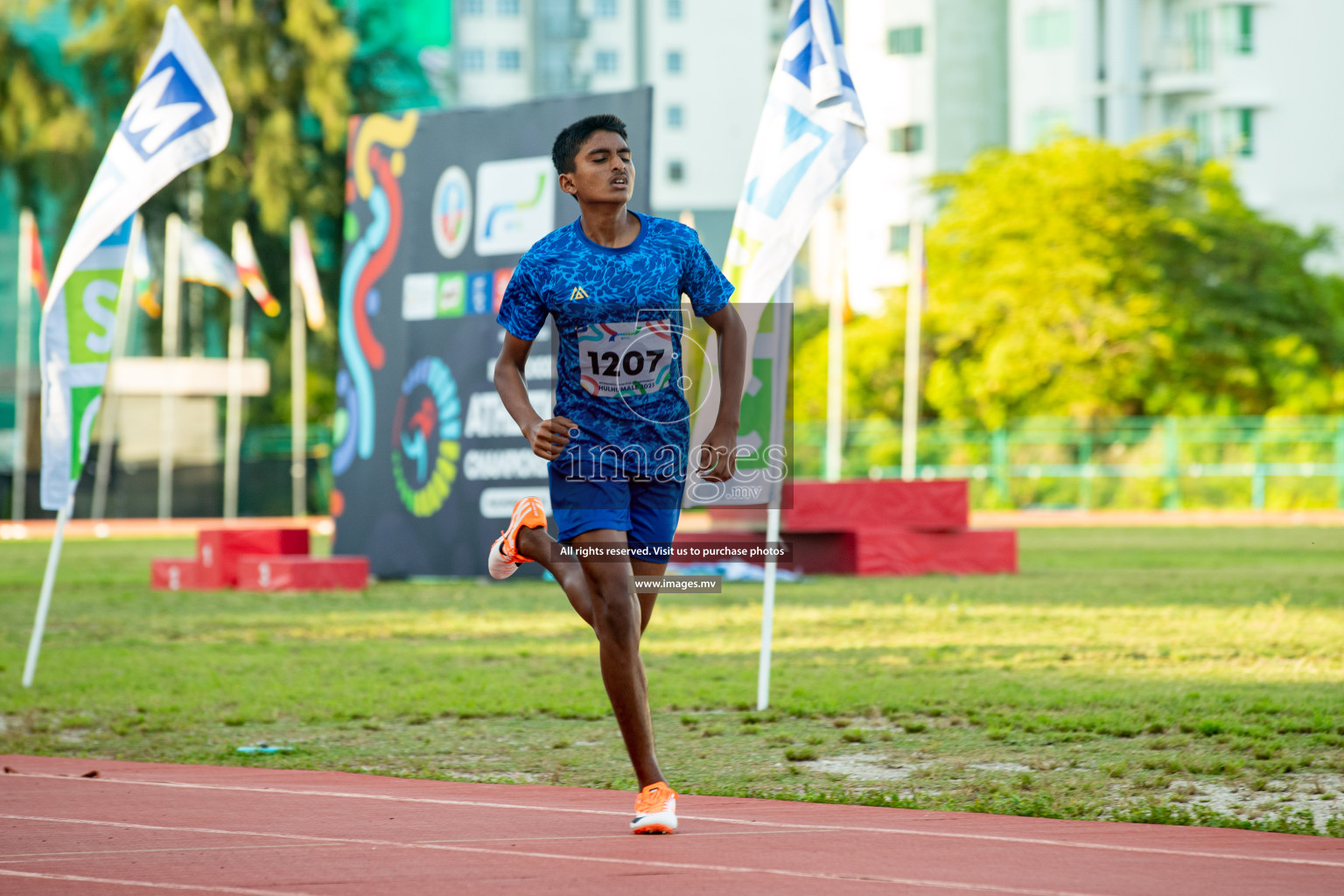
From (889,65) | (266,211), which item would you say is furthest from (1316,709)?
(889,65)

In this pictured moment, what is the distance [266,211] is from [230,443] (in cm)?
667

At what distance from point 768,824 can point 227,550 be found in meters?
13.2

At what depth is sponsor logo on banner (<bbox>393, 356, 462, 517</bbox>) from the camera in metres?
17.2

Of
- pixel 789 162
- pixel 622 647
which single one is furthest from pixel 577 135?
pixel 789 162

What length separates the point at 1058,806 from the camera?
540 centimetres

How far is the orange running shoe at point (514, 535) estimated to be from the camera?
5.79 m

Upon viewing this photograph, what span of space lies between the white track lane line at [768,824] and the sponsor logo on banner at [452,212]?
445 inches

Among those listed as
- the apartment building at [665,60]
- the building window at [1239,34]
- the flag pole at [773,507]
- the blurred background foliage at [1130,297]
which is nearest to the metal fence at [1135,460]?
the blurred background foliage at [1130,297]

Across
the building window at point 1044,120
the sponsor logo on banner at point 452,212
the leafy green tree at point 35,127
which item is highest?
the building window at point 1044,120

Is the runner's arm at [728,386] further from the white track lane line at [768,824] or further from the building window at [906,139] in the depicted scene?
the building window at [906,139]

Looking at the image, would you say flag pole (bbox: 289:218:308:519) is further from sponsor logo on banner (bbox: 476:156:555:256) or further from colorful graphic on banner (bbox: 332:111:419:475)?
sponsor logo on banner (bbox: 476:156:555:256)

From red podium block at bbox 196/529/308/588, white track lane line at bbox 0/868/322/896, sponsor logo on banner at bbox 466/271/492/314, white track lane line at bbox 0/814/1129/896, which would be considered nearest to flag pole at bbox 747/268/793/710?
white track lane line at bbox 0/814/1129/896

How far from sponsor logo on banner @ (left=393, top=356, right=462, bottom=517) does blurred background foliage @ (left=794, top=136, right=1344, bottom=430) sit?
26.3m

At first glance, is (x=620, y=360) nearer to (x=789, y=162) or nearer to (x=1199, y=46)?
(x=789, y=162)
